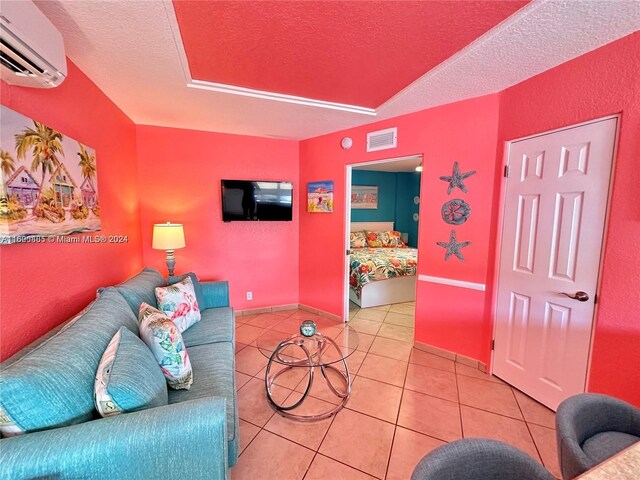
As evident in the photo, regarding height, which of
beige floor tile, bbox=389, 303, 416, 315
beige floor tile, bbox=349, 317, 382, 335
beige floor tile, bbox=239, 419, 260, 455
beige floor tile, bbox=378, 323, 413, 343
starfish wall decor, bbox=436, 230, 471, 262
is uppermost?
starfish wall decor, bbox=436, 230, 471, 262

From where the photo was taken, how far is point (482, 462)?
77 centimetres

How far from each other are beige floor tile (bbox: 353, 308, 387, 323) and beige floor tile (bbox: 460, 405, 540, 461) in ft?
5.26

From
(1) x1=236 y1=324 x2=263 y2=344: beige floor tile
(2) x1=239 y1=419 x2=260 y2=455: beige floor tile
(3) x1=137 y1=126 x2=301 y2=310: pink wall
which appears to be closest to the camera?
(2) x1=239 y1=419 x2=260 y2=455: beige floor tile

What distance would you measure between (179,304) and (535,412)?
8.79 feet

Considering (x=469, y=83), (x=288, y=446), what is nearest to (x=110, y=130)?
(x=288, y=446)

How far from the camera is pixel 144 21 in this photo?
1.32 meters

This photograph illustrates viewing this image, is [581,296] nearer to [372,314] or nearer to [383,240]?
[372,314]

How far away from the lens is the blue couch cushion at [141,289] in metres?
1.72

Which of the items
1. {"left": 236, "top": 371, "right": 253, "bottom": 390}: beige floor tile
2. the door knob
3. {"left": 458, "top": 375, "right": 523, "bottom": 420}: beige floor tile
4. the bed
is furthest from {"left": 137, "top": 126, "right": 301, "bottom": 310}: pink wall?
the door knob

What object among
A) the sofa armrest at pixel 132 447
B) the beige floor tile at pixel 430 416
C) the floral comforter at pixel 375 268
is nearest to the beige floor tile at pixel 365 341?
the beige floor tile at pixel 430 416

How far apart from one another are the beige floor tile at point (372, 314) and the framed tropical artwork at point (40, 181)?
2971 millimetres

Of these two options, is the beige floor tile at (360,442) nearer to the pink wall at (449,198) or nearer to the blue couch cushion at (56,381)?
the pink wall at (449,198)

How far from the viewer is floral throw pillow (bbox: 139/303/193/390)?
1.33 metres

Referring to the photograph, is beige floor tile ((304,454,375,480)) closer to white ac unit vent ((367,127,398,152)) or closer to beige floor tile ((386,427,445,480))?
beige floor tile ((386,427,445,480))
